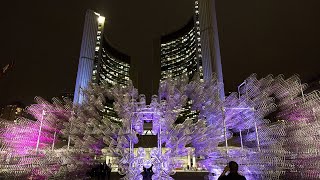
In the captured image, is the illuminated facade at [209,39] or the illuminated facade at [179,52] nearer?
the illuminated facade at [209,39]

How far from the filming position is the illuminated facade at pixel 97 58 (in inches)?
2272

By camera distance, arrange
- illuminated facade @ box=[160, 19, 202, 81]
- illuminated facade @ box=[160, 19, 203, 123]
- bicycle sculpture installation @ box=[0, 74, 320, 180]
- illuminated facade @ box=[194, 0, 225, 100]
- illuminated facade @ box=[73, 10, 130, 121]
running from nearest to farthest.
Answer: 1. bicycle sculpture installation @ box=[0, 74, 320, 180]
2. illuminated facade @ box=[194, 0, 225, 100]
3. illuminated facade @ box=[73, 10, 130, 121]
4. illuminated facade @ box=[160, 19, 203, 123]
5. illuminated facade @ box=[160, 19, 202, 81]

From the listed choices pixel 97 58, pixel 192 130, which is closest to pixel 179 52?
pixel 97 58

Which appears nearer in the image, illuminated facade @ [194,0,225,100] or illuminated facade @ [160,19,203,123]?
illuminated facade @ [194,0,225,100]

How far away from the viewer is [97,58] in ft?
219

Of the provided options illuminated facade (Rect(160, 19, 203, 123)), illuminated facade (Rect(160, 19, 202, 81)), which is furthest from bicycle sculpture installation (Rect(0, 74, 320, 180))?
illuminated facade (Rect(160, 19, 202, 81))

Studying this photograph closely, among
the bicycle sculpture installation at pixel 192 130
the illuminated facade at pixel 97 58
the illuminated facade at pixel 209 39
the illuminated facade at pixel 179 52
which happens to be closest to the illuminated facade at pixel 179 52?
the illuminated facade at pixel 179 52

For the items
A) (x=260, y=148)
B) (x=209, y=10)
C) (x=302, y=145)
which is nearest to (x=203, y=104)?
(x=260, y=148)

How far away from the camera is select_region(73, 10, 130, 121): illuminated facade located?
189 feet

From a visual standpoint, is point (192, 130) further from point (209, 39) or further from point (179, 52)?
point (179, 52)

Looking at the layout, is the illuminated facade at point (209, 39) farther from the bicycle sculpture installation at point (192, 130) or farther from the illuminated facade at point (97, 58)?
the bicycle sculpture installation at point (192, 130)

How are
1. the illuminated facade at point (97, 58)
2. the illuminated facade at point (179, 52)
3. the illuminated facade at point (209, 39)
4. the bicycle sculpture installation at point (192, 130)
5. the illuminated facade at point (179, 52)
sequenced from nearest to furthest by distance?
the bicycle sculpture installation at point (192, 130) < the illuminated facade at point (209, 39) < the illuminated facade at point (97, 58) < the illuminated facade at point (179, 52) < the illuminated facade at point (179, 52)

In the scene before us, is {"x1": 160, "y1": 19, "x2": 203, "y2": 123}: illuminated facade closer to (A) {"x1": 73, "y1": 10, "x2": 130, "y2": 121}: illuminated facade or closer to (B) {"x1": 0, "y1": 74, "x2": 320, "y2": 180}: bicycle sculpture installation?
(A) {"x1": 73, "y1": 10, "x2": 130, "y2": 121}: illuminated facade

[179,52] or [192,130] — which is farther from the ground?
[179,52]
